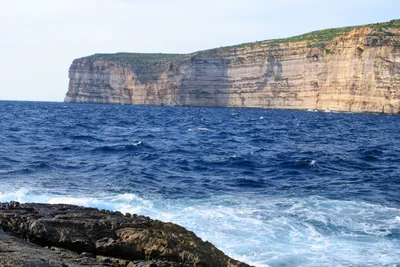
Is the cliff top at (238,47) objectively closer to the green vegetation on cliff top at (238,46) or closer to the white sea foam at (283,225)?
the green vegetation on cliff top at (238,46)

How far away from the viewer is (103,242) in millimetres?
5746

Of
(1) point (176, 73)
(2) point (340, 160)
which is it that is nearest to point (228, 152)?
(2) point (340, 160)

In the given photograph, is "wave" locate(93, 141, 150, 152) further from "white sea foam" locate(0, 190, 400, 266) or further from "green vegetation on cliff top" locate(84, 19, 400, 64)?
"green vegetation on cliff top" locate(84, 19, 400, 64)

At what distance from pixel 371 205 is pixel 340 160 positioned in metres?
9.95

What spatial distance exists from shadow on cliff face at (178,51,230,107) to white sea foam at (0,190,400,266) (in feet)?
349

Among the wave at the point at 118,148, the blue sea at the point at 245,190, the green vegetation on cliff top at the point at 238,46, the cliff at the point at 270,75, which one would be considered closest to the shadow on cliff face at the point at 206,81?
the cliff at the point at 270,75

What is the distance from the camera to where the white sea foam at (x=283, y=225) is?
9.41m

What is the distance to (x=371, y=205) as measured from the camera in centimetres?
1398

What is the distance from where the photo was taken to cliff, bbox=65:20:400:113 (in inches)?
3378

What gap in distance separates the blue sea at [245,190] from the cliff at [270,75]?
60.9m

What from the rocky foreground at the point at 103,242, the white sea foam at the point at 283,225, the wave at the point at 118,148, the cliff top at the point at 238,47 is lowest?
the white sea foam at the point at 283,225

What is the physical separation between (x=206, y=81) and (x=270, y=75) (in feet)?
64.4

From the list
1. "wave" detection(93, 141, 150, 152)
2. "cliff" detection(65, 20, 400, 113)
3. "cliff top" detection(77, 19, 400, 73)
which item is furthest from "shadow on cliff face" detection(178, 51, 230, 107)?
"wave" detection(93, 141, 150, 152)

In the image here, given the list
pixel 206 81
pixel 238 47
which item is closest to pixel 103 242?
pixel 206 81
